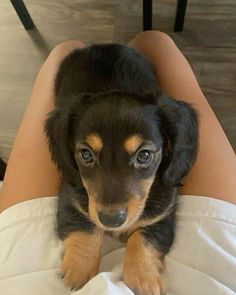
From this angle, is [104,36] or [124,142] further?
[104,36]

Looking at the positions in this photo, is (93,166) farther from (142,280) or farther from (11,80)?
(11,80)

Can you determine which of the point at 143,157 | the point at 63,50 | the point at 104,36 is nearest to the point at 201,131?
the point at 143,157

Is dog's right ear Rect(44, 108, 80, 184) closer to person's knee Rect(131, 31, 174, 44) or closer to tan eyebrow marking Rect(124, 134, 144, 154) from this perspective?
tan eyebrow marking Rect(124, 134, 144, 154)

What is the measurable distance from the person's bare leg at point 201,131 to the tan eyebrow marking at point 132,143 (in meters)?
0.21

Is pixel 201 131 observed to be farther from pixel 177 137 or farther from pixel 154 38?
pixel 154 38

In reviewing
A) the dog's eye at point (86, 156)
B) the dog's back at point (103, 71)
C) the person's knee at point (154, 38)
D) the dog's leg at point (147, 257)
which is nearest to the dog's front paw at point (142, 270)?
the dog's leg at point (147, 257)

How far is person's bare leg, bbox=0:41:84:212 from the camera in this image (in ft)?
4.04

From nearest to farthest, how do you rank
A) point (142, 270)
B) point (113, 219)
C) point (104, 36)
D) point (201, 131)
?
point (113, 219) < point (142, 270) < point (201, 131) < point (104, 36)

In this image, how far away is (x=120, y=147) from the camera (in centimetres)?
105

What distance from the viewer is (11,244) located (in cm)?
109

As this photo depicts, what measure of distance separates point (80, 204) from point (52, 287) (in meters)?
0.23

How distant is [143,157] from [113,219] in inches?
6.0

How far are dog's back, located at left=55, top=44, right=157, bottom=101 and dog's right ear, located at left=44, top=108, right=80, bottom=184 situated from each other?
21 cm

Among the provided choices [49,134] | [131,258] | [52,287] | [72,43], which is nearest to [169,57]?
[72,43]
